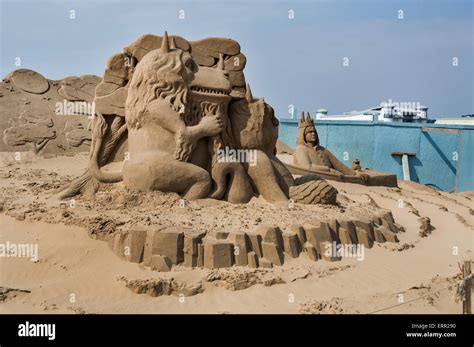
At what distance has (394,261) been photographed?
5684 millimetres

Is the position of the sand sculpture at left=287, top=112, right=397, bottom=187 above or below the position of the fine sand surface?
above

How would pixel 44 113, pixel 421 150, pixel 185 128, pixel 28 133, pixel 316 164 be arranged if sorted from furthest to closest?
1. pixel 421 150
2. pixel 44 113
3. pixel 28 133
4. pixel 316 164
5. pixel 185 128

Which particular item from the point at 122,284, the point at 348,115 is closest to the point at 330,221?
the point at 122,284

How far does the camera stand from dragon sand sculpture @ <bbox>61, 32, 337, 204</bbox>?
5.93m

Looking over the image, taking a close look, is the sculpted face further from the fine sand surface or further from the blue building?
the blue building

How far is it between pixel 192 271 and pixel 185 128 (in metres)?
1.80

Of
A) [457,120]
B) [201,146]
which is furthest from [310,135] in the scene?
[457,120]

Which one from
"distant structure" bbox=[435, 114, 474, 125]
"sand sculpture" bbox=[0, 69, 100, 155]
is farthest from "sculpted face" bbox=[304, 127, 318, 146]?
"distant structure" bbox=[435, 114, 474, 125]

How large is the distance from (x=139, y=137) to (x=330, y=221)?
7.64ft

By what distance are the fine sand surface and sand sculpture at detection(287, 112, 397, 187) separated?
300cm

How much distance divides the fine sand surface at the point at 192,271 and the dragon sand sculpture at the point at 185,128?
22cm

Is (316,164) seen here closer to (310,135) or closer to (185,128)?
(310,135)

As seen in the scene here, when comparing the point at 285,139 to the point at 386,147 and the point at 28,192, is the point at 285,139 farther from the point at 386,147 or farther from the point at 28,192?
the point at 28,192

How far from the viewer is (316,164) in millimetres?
10203
